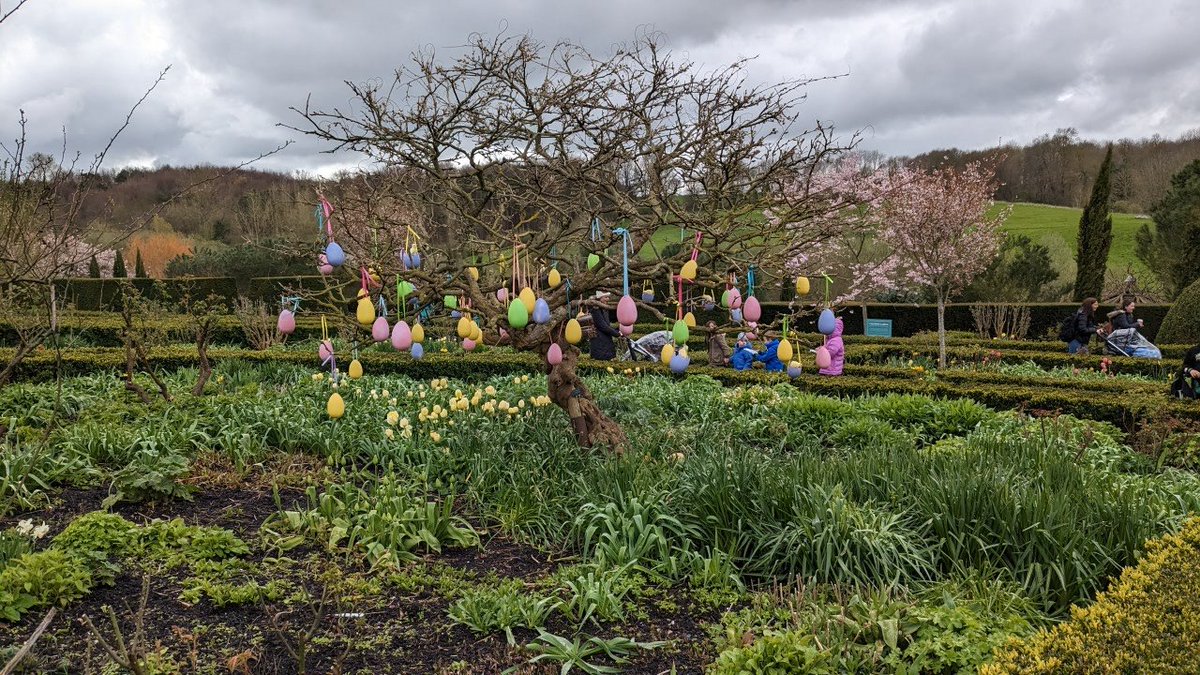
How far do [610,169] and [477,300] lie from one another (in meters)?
1.54

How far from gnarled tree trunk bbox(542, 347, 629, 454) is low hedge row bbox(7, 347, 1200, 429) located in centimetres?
305

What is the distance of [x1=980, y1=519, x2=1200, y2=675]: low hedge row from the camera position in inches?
87.6

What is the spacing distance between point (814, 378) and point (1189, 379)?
322 centimetres

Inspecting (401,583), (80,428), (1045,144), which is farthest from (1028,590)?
(1045,144)

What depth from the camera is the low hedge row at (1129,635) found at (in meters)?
2.22

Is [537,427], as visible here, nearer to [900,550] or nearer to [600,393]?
[600,393]

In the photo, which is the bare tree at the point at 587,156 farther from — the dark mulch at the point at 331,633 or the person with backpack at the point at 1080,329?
the person with backpack at the point at 1080,329

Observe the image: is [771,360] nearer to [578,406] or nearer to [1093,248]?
[578,406]

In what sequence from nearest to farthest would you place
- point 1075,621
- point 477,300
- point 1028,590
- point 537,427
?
1. point 1075,621
2. point 1028,590
3. point 477,300
4. point 537,427

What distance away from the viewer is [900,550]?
3.52 m

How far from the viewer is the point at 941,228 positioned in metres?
12.4

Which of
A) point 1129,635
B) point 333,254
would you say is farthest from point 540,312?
point 1129,635

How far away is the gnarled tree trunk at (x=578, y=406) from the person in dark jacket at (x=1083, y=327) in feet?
31.6

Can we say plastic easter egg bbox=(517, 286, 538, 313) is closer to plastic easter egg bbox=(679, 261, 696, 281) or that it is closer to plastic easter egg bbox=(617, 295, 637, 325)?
plastic easter egg bbox=(617, 295, 637, 325)
